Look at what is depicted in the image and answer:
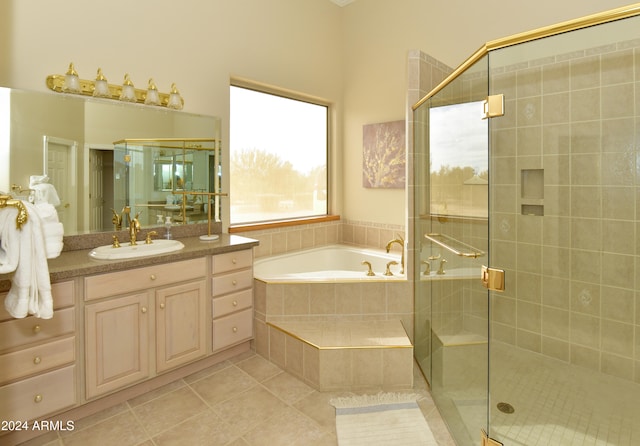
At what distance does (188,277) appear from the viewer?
2.35m

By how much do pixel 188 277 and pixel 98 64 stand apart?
1555 mm

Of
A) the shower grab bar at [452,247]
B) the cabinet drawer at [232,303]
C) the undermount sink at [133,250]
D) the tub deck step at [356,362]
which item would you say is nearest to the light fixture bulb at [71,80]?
the undermount sink at [133,250]

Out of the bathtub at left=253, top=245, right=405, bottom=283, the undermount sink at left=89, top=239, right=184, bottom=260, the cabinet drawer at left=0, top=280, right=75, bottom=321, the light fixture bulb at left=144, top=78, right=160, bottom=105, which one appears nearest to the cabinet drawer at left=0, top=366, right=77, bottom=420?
the cabinet drawer at left=0, top=280, right=75, bottom=321

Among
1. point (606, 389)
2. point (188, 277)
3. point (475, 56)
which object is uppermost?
point (475, 56)

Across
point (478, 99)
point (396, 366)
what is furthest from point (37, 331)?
point (478, 99)

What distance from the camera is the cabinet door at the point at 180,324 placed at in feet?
7.32

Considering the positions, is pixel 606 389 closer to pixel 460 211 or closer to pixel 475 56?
pixel 460 211

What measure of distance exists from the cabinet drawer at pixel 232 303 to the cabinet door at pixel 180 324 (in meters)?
0.09

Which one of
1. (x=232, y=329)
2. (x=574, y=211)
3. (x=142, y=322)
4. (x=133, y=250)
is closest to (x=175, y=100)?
(x=133, y=250)

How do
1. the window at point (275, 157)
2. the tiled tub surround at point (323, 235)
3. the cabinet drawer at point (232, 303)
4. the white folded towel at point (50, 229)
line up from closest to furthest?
1. the white folded towel at point (50, 229)
2. the cabinet drawer at point (232, 303)
3. the window at point (275, 157)
4. the tiled tub surround at point (323, 235)

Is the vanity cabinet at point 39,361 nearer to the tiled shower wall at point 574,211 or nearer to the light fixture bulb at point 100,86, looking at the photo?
the light fixture bulb at point 100,86

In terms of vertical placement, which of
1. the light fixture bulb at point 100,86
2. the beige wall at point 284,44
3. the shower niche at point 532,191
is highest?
the beige wall at point 284,44

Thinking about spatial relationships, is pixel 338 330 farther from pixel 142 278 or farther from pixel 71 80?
pixel 71 80

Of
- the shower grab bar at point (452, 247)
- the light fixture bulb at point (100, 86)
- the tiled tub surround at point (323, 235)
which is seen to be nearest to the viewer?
the shower grab bar at point (452, 247)
